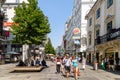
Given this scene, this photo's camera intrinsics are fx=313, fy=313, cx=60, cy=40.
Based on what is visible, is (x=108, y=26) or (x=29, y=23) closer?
(x=29, y=23)

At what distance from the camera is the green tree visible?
33.6 meters

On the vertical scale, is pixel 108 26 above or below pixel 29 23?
above

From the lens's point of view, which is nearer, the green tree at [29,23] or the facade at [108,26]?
the green tree at [29,23]

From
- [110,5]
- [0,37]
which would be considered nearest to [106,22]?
[110,5]

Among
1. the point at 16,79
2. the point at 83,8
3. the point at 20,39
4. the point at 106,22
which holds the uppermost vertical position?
the point at 83,8

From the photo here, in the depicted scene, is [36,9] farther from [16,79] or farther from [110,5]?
[16,79]

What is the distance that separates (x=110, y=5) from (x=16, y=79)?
22.9m

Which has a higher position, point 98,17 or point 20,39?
point 98,17

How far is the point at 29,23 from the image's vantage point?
1325 inches

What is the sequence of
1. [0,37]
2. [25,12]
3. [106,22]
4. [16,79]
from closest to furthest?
[16,79], [25,12], [106,22], [0,37]

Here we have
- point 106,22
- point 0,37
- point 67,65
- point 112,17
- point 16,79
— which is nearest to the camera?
point 16,79

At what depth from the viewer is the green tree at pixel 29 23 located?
3362 cm

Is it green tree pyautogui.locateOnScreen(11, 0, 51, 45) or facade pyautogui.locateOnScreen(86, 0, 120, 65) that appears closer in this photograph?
green tree pyautogui.locateOnScreen(11, 0, 51, 45)

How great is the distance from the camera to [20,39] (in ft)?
114
